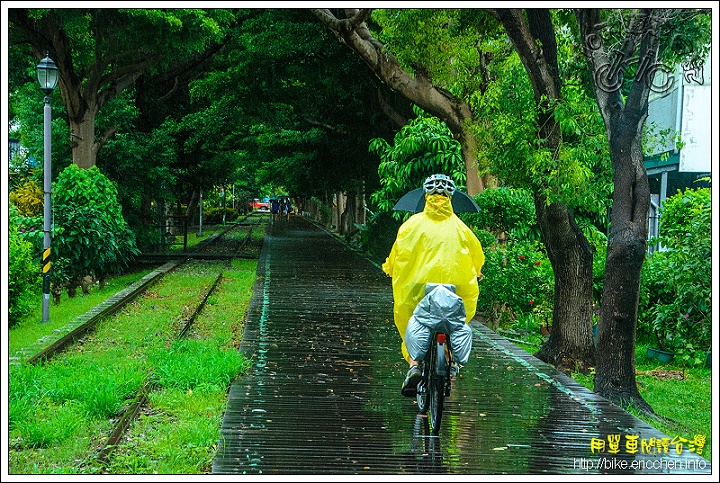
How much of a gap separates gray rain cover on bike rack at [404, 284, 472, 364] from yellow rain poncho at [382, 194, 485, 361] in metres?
0.16

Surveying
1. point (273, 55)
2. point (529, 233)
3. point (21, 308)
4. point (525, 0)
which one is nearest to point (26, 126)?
point (273, 55)

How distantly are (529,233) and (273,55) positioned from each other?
9473 millimetres

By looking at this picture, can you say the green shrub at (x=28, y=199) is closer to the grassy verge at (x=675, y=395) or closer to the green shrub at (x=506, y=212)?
Result: the green shrub at (x=506, y=212)

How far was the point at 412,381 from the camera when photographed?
277 inches

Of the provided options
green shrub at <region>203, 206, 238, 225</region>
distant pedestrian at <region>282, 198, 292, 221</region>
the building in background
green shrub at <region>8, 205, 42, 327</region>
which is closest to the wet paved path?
green shrub at <region>8, 205, 42, 327</region>

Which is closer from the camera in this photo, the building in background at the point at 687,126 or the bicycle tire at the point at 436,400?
the bicycle tire at the point at 436,400

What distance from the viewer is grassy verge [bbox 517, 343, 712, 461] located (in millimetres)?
8102

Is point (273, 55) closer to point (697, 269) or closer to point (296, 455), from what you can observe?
point (697, 269)

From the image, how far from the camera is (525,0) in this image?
7.86 m

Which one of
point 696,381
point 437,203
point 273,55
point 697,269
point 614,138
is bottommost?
point 696,381

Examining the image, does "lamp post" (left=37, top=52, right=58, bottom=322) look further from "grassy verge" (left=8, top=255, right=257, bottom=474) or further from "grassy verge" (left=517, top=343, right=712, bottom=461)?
"grassy verge" (left=517, top=343, right=712, bottom=461)

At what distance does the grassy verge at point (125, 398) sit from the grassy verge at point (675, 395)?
160 inches

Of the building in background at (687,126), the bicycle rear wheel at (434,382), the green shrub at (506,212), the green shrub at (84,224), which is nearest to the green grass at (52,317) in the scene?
the green shrub at (84,224)

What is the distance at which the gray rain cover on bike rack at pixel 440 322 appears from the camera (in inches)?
Answer: 254
